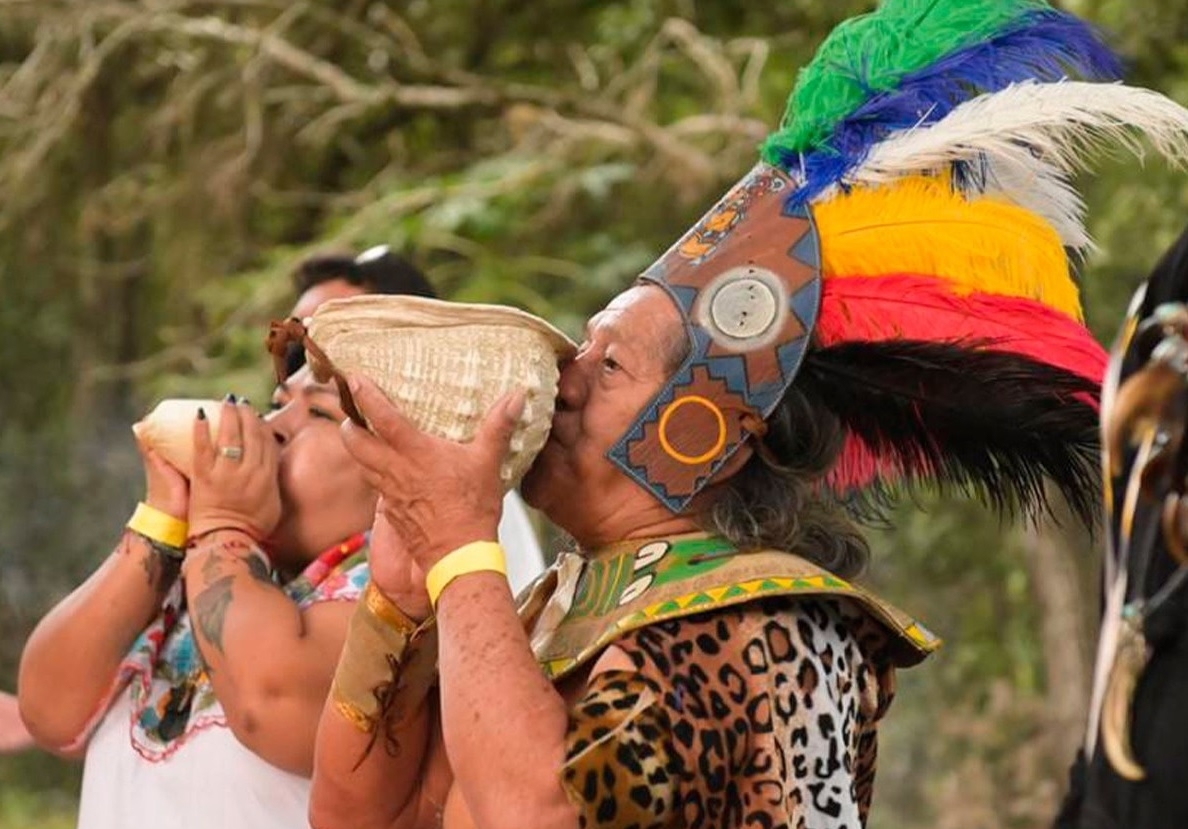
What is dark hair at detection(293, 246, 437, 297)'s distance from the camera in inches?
137

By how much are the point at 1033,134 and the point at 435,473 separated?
85 centimetres

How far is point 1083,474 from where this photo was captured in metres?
2.68

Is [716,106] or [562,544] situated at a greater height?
A: [562,544]

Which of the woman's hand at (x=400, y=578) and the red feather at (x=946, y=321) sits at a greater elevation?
the red feather at (x=946, y=321)

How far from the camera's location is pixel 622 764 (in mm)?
2277

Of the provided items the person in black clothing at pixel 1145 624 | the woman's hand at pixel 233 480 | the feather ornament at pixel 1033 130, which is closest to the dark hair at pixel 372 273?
the woman's hand at pixel 233 480

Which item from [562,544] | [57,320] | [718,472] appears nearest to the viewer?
[718,472]

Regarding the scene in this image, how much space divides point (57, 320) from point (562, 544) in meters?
7.86

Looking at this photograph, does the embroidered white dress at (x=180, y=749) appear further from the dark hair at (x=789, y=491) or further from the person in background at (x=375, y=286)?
the dark hair at (x=789, y=491)

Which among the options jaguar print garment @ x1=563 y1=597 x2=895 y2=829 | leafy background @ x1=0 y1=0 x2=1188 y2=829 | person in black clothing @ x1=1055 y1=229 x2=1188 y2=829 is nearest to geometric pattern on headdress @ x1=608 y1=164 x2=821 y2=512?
jaguar print garment @ x1=563 y1=597 x2=895 y2=829

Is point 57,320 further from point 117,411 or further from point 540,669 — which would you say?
point 540,669

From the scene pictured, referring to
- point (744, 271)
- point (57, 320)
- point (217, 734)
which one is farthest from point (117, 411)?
point (744, 271)

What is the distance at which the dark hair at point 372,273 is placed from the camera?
3.48 metres

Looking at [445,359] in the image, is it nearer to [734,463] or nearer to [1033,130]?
[734,463]
